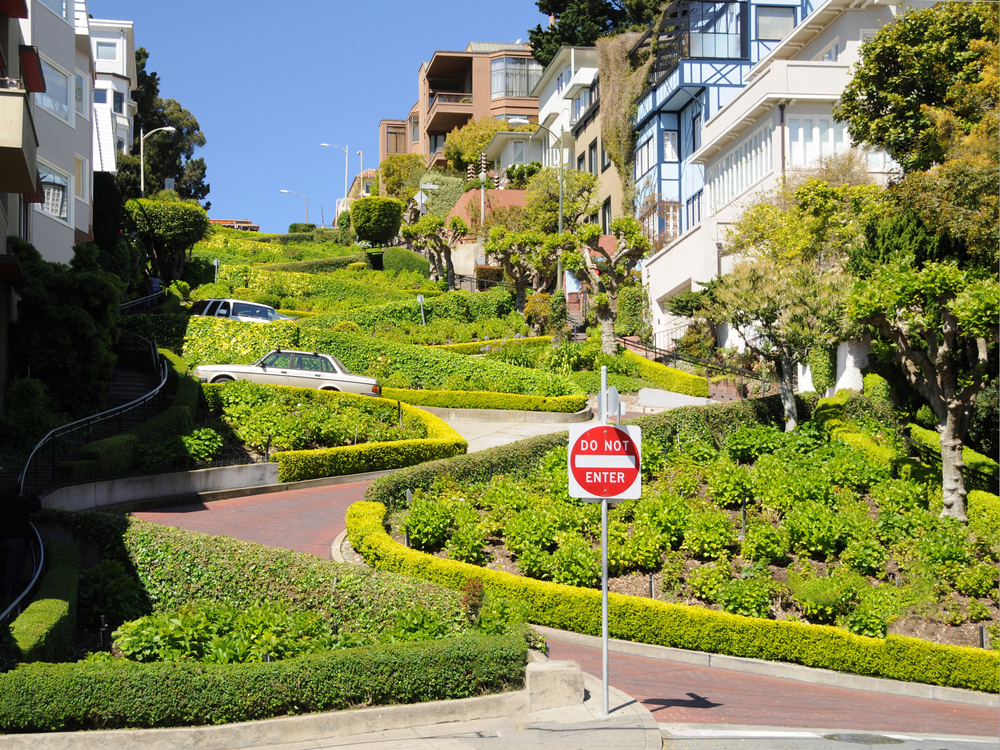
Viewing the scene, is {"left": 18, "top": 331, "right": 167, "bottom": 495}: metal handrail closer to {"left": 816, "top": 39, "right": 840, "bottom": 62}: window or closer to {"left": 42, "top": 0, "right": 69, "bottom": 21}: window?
{"left": 42, "top": 0, "right": 69, "bottom": 21}: window

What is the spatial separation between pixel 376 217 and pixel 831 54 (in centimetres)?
3268

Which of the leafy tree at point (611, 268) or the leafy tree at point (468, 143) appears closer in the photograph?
the leafy tree at point (611, 268)

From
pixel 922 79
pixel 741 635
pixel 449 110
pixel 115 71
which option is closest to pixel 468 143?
pixel 449 110

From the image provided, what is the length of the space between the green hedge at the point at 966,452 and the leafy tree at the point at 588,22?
46.0 m

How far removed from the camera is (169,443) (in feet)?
58.4

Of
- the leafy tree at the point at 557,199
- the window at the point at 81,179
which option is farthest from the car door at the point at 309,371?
the leafy tree at the point at 557,199

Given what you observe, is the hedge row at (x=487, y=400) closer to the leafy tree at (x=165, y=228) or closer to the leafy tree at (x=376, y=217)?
the leafy tree at (x=165, y=228)

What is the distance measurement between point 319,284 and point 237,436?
91.4 ft

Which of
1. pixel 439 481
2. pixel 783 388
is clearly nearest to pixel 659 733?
pixel 439 481

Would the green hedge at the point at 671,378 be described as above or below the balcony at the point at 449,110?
below

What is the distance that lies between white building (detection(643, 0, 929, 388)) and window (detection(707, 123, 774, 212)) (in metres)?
0.04

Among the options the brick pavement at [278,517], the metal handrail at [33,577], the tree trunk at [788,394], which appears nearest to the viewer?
the metal handrail at [33,577]

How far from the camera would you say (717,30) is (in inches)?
1699

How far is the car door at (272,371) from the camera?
2441cm
